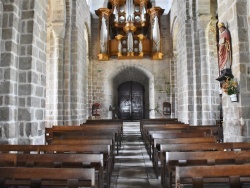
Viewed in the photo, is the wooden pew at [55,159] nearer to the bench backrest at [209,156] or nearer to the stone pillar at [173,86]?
the bench backrest at [209,156]

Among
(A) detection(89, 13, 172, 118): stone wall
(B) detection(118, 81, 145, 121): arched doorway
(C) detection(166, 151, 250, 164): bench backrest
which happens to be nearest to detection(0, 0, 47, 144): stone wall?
(C) detection(166, 151, 250, 164): bench backrest

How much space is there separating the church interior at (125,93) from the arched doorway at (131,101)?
76 mm

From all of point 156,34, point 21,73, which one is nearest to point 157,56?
point 156,34

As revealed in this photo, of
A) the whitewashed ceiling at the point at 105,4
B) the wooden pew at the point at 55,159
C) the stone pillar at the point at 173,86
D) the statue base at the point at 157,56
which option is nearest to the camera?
the wooden pew at the point at 55,159

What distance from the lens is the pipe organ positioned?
15.3m

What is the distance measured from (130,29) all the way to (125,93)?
5.79m

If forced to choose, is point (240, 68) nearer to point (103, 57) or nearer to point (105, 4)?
point (103, 57)

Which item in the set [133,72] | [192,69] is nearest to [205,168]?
[192,69]

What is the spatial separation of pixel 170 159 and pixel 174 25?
12444 mm

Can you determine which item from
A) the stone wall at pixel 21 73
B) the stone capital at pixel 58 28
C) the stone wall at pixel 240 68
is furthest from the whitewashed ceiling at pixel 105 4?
the stone wall at pixel 240 68

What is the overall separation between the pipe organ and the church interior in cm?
6

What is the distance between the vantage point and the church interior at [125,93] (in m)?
3.21

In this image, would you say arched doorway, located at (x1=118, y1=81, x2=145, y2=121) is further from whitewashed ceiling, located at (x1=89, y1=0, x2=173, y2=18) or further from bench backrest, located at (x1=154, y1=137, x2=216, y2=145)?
bench backrest, located at (x1=154, y1=137, x2=216, y2=145)

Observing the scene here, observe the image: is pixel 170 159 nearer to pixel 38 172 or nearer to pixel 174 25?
pixel 38 172
